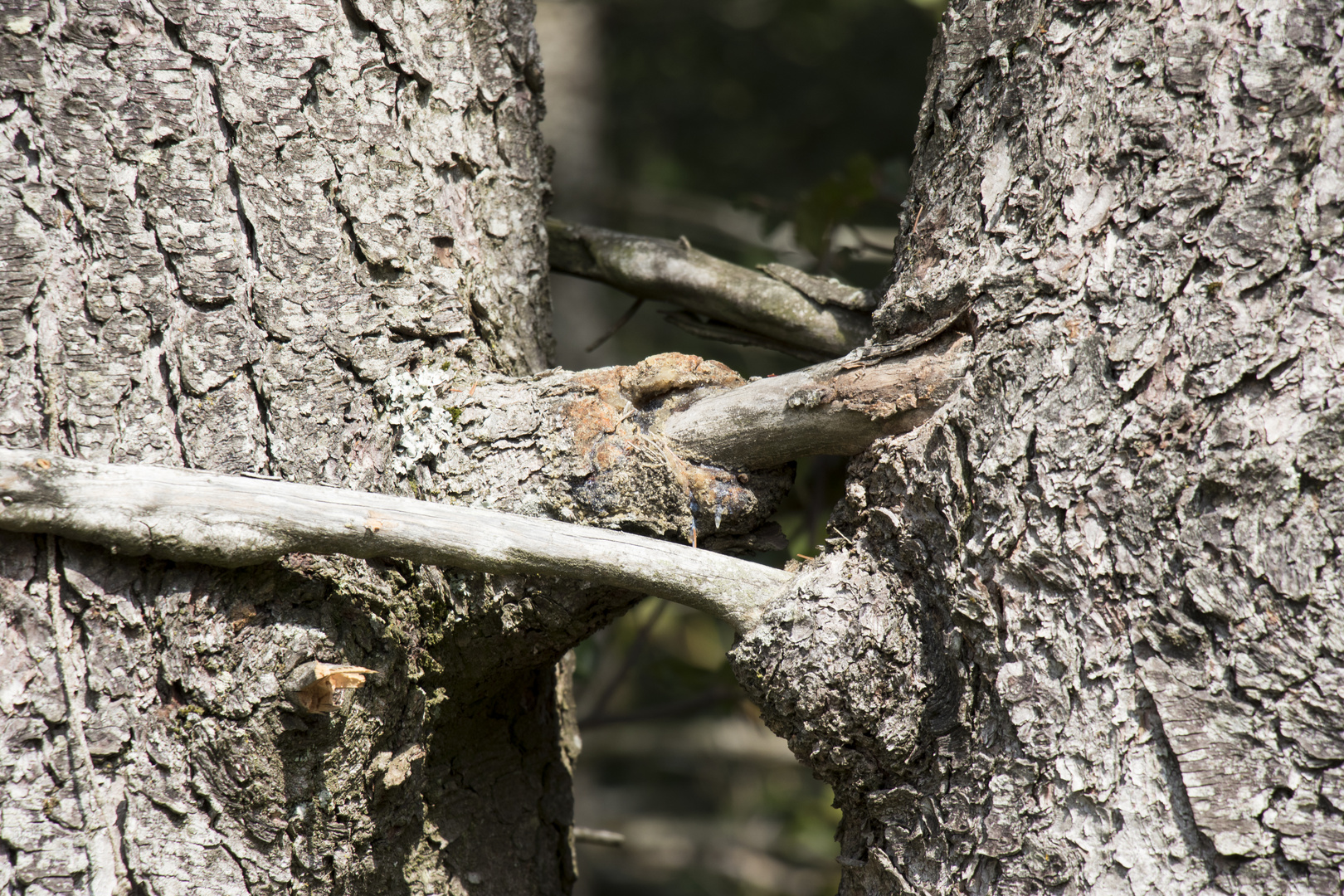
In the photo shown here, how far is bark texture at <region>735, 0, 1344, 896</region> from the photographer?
39.2 inches

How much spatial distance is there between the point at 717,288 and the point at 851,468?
566 millimetres

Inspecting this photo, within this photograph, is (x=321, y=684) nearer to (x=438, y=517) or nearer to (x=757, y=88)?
(x=438, y=517)

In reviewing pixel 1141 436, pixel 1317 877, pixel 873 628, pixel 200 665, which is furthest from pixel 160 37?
pixel 1317 877

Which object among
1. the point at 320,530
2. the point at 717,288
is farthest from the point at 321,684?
the point at 717,288

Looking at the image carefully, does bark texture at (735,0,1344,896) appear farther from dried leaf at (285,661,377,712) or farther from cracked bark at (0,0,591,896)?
dried leaf at (285,661,377,712)

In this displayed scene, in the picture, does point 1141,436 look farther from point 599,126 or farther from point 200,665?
point 599,126

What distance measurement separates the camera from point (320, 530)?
4.06 ft

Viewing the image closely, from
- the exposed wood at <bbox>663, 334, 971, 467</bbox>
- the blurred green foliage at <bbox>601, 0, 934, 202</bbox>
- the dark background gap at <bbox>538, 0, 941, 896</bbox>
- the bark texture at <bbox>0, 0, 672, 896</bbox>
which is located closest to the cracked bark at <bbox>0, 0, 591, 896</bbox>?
the bark texture at <bbox>0, 0, 672, 896</bbox>

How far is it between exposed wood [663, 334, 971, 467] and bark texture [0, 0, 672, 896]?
0.48 feet

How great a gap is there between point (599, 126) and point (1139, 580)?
4175mm

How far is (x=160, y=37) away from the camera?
4.51 ft

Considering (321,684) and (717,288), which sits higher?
(717,288)

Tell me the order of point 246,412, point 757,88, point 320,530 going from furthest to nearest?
1. point 757,88
2. point 246,412
3. point 320,530

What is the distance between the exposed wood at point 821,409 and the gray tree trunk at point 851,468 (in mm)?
51
